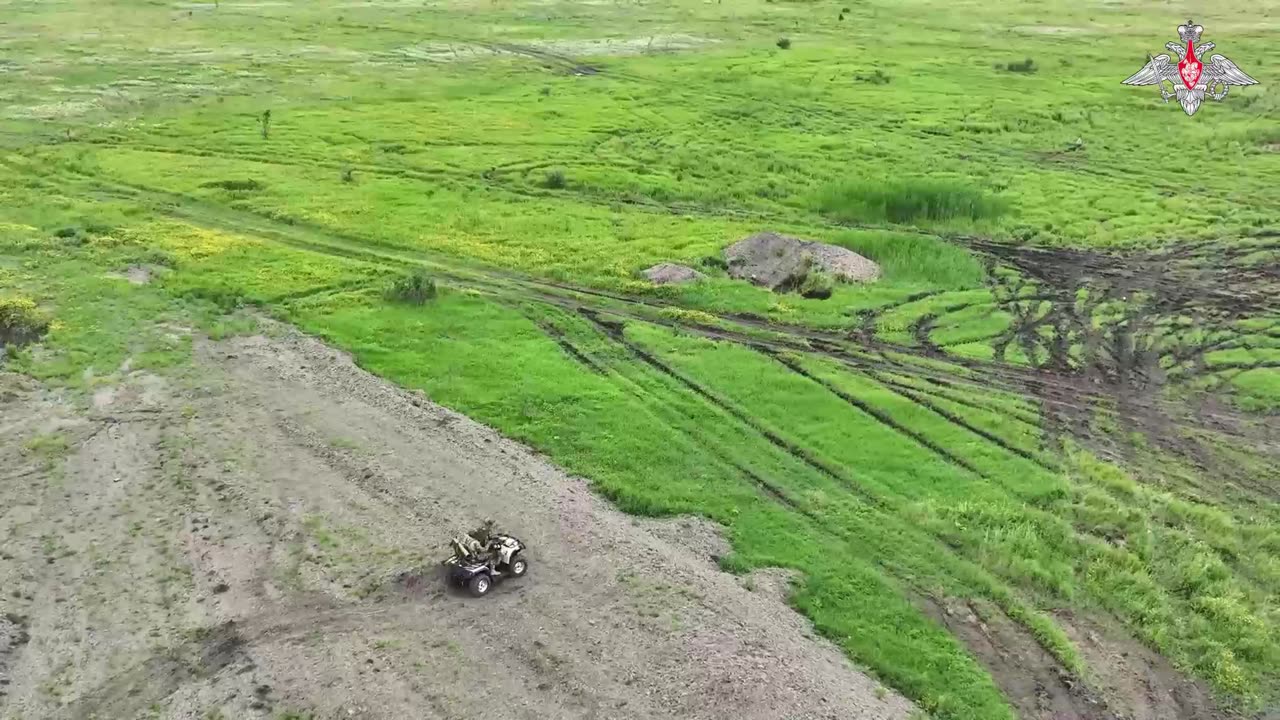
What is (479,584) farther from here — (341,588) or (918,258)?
(918,258)

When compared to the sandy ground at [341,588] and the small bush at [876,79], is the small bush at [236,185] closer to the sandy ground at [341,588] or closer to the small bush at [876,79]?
the sandy ground at [341,588]

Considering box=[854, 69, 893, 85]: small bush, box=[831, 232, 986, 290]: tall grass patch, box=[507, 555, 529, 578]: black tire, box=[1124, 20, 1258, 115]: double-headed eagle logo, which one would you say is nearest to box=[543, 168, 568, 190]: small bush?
box=[831, 232, 986, 290]: tall grass patch

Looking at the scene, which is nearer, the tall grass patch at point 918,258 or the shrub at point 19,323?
the shrub at point 19,323

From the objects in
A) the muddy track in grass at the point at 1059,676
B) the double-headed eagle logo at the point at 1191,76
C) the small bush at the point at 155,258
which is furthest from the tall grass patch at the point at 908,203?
the double-headed eagle logo at the point at 1191,76

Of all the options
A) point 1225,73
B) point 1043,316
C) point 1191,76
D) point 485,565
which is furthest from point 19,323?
point 1225,73

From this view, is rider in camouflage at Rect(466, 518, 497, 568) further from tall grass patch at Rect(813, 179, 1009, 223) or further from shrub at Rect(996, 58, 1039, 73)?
shrub at Rect(996, 58, 1039, 73)

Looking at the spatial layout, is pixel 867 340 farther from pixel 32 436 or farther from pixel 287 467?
pixel 32 436

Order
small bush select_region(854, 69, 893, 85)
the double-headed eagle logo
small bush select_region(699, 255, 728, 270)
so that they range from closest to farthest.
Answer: small bush select_region(699, 255, 728, 270), the double-headed eagle logo, small bush select_region(854, 69, 893, 85)
